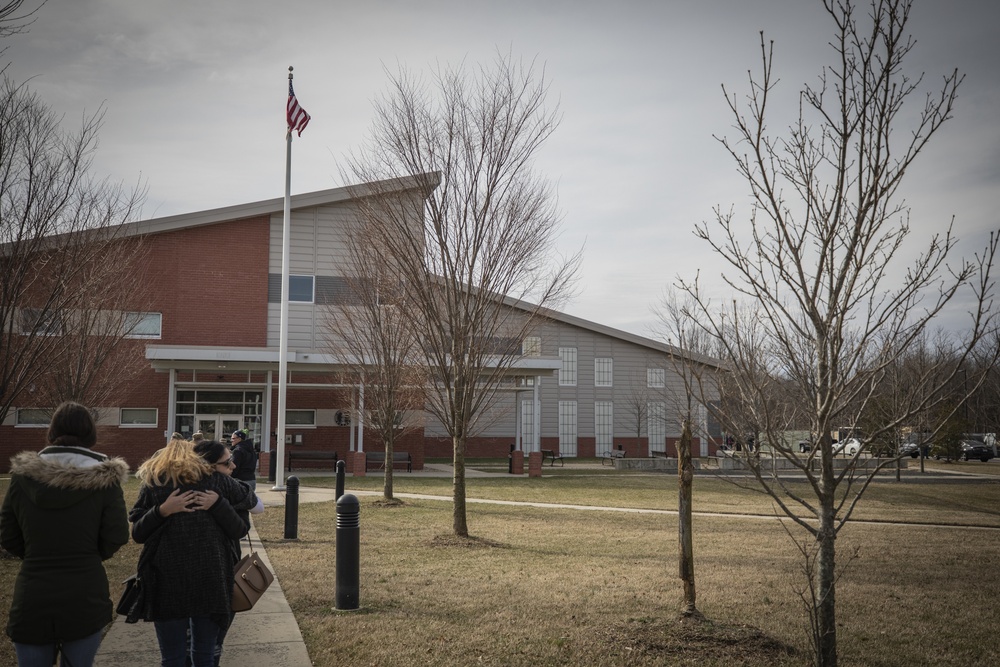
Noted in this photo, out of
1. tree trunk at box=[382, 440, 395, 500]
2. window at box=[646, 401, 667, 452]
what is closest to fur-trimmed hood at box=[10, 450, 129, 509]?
tree trunk at box=[382, 440, 395, 500]

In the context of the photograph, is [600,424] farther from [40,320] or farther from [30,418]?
[40,320]

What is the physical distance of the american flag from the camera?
21.4m

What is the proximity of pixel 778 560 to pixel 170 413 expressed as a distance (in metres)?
22.9

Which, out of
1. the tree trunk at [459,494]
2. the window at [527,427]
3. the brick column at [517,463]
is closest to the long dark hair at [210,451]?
the tree trunk at [459,494]

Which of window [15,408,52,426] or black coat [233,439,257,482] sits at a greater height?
window [15,408,52,426]

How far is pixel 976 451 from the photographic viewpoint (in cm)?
4762

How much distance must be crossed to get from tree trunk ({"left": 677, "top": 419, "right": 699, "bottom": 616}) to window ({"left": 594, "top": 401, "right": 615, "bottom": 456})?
3911 cm

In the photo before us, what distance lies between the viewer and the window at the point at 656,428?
45.8 meters

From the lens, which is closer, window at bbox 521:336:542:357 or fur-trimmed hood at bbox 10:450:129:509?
fur-trimmed hood at bbox 10:450:129:509

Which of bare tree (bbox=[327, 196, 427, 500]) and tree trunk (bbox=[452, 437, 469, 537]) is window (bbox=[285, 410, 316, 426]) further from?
tree trunk (bbox=[452, 437, 469, 537])

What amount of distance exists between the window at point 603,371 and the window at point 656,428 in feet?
9.06

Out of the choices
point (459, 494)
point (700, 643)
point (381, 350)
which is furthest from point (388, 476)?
point (700, 643)

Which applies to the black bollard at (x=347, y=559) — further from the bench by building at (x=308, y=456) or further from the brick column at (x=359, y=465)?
the bench by building at (x=308, y=456)

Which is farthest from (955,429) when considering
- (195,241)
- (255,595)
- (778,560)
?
(255,595)
